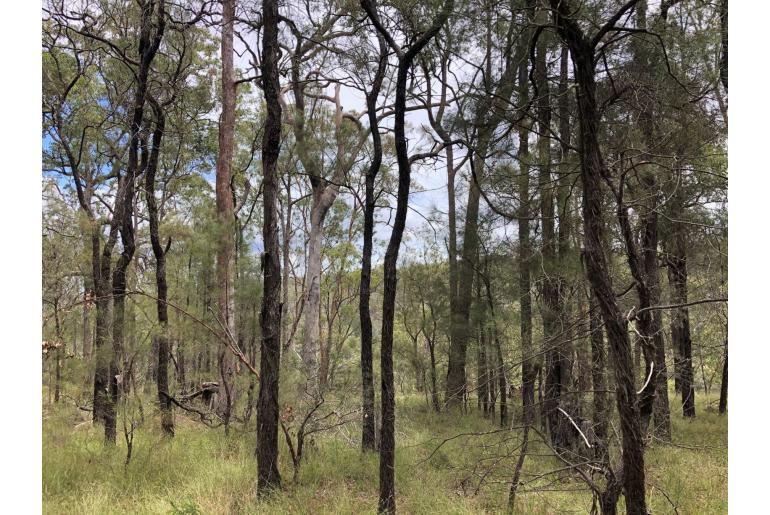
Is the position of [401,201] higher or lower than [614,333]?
higher

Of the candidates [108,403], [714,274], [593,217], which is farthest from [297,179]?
[593,217]

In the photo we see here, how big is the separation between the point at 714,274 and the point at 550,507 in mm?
3282

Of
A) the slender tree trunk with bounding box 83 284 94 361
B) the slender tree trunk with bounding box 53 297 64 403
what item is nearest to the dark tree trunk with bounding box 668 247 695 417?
the slender tree trunk with bounding box 53 297 64 403

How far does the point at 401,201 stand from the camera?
447 cm

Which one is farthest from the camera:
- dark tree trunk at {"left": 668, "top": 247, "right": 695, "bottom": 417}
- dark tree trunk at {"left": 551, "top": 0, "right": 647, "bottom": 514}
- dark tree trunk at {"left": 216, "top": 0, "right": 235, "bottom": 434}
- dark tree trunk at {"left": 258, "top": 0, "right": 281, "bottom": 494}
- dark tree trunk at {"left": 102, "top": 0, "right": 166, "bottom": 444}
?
dark tree trunk at {"left": 216, "top": 0, "right": 235, "bottom": 434}

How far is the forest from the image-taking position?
116 inches

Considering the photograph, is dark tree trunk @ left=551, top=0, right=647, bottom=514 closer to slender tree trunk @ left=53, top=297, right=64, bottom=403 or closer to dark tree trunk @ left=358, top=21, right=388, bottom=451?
dark tree trunk @ left=358, top=21, right=388, bottom=451

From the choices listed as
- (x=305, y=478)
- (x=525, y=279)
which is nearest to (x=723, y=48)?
(x=525, y=279)

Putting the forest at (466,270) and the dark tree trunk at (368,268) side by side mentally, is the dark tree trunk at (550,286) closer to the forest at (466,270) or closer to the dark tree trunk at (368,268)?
the forest at (466,270)

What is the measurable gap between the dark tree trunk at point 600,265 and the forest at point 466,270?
1 centimetres

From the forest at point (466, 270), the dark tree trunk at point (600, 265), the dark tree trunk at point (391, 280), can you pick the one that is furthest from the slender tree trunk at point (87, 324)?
the dark tree trunk at point (600, 265)

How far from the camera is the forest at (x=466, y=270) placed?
9.70 ft

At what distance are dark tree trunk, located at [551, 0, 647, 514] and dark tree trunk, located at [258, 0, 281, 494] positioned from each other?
3.30m

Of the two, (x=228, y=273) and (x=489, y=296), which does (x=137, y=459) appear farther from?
(x=489, y=296)
